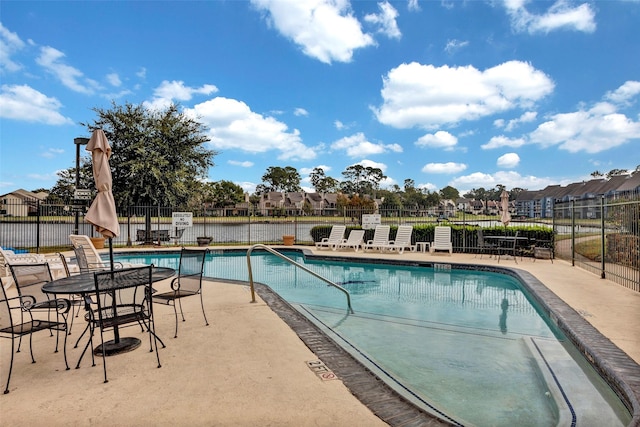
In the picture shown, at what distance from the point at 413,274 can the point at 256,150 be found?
25.7 meters

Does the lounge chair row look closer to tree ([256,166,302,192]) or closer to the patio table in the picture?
the patio table

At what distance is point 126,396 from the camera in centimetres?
271

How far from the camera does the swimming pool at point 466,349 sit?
2.95 meters

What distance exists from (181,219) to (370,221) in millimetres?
8118

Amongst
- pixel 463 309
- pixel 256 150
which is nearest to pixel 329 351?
pixel 463 309

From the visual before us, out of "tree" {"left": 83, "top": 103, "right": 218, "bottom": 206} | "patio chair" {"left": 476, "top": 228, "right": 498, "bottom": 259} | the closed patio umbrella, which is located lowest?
"patio chair" {"left": 476, "top": 228, "right": 498, "bottom": 259}

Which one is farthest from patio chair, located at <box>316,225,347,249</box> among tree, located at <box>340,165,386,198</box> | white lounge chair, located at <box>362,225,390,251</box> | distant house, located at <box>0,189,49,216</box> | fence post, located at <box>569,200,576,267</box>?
tree, located at <box>340,165,386,198</box>

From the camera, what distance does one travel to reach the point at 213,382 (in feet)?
9.57

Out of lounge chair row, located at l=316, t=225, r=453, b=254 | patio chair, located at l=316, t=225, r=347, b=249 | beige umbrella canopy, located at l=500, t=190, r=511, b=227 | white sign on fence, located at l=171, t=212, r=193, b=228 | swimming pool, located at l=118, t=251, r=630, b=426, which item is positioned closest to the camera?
swimming pool, located at l=118, t=251, r=630, b=426

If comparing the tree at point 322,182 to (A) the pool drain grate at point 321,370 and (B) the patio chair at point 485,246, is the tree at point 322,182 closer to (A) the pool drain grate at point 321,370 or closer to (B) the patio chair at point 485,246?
→ (B) the patio chair at point 485,246

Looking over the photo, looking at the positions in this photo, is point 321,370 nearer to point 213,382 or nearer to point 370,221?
point 213,382

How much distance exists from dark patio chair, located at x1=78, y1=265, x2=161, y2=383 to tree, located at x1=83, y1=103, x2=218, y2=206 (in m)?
14.5

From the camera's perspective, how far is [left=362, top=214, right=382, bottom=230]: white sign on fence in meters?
14.7

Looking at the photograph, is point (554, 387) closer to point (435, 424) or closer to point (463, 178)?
point (435, 424)
